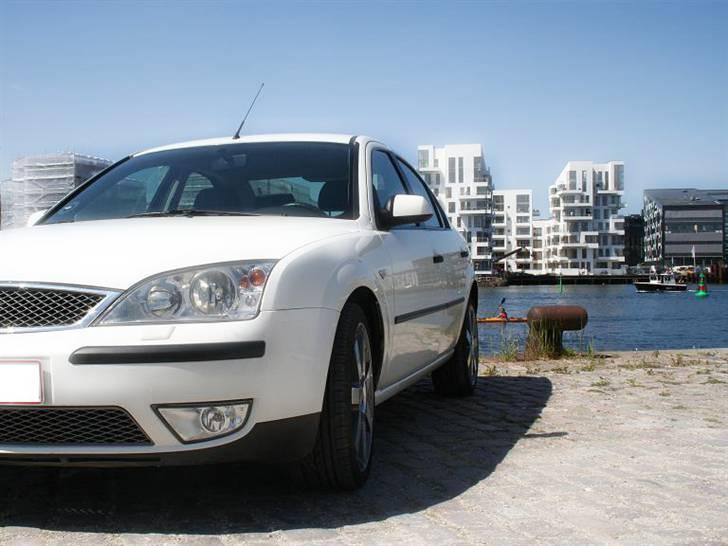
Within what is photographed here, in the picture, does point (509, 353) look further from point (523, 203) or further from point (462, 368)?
point (523, 203)

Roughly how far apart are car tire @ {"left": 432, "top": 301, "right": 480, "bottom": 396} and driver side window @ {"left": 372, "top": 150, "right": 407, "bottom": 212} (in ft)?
4.58

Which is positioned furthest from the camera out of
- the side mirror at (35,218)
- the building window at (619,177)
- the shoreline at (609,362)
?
the building window at (619,177)

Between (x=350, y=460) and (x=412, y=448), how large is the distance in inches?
49.2

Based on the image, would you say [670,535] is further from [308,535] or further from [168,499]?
[168,499]

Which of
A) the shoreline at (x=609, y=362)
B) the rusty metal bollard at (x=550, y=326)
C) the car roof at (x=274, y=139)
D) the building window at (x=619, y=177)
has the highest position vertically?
the building window at (x=619, y=177)

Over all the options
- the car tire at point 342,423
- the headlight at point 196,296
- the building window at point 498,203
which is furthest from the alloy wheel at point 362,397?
the building window at point 498,203

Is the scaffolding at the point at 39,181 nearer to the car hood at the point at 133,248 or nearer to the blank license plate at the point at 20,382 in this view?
the car hood at the point at 133,248

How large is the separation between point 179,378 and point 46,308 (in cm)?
52

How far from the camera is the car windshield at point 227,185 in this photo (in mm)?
4242

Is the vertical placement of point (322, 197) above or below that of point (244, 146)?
below

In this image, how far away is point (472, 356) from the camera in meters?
6.59

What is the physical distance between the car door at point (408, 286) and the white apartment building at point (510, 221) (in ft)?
413

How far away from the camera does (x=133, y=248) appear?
10.4 ft

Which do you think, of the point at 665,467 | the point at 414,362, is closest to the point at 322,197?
the point at 414,362
